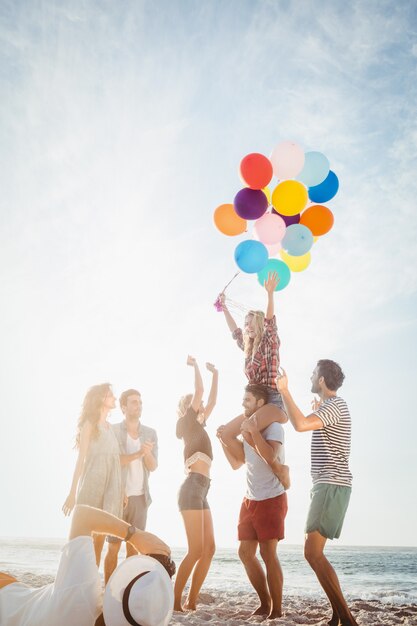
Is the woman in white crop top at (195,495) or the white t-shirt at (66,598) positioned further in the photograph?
the woman in white crop top at (195,495)

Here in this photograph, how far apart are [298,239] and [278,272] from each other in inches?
15.5

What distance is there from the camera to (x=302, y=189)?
16.5ft

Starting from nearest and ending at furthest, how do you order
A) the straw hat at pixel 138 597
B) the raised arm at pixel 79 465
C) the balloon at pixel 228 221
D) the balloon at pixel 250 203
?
1. the straw hat at pixel 138 597
2. the raised arm at pixel 79 465
3. the balloon at pixel 250 203
4. the balloon at pixel 228 221

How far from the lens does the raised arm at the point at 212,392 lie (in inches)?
208

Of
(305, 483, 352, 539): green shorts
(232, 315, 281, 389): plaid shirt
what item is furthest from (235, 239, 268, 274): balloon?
(305, 483, 352, 539): green shorts

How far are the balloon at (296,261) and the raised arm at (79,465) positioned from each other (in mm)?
2686

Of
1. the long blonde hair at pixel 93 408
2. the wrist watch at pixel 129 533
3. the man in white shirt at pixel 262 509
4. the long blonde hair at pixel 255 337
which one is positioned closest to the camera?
the wrist watch at pixel 129 533

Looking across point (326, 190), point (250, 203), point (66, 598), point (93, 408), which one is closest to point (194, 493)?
point (93, 408)

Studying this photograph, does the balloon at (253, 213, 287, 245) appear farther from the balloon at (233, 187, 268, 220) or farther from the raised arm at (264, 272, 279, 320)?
the raised arm at (264, 272, 279, 320)

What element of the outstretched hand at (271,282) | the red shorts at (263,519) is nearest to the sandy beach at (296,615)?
the red shorts at (263,519)

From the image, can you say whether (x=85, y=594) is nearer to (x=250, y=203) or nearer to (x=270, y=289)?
(x=270, y=289)

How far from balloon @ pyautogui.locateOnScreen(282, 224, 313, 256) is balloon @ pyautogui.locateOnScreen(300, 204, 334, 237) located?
155mm

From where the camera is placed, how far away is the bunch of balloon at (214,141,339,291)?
16.5ft

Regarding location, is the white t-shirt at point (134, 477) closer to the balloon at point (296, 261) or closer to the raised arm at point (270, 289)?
the raised arm at point (270, 289)
